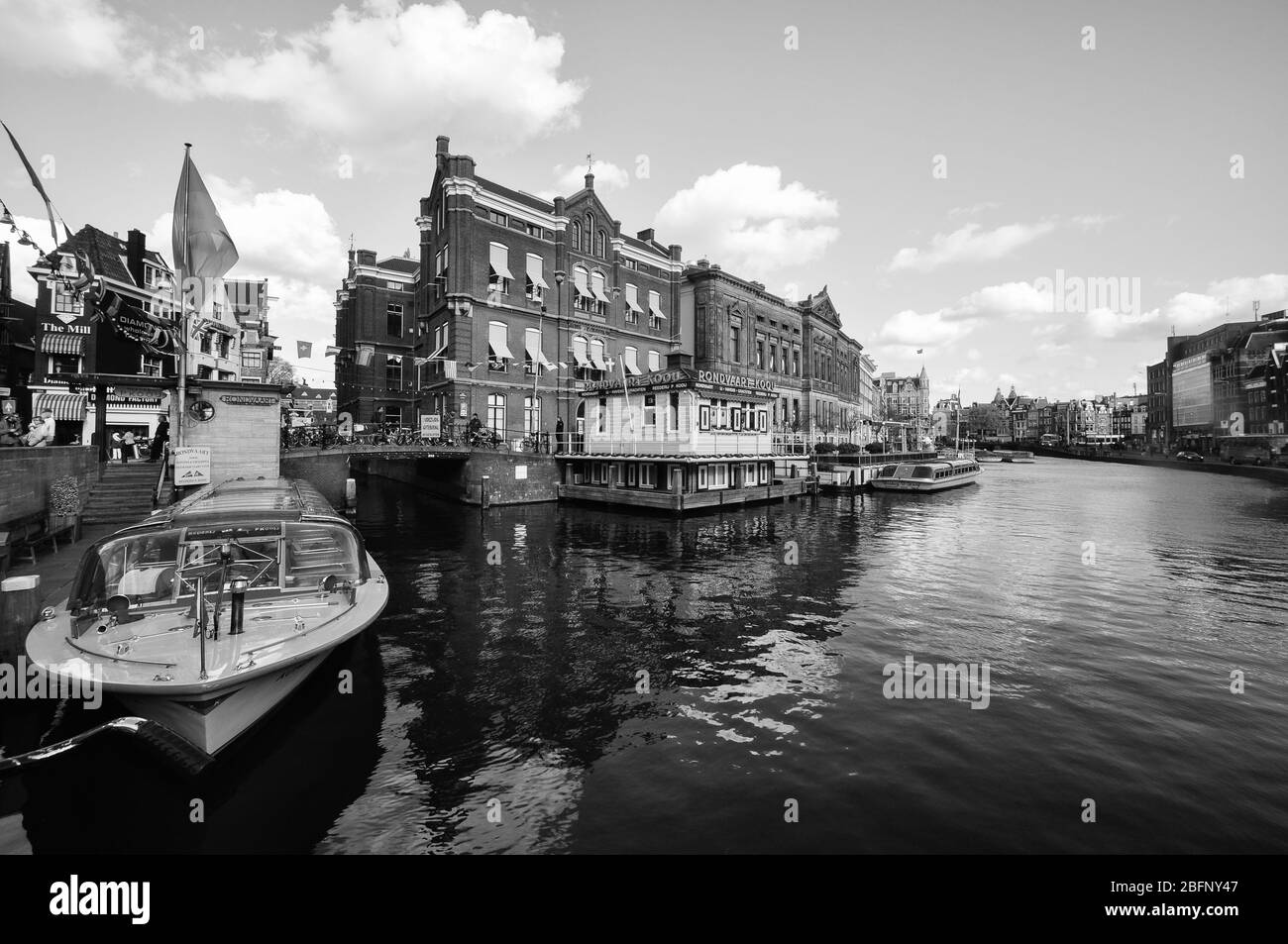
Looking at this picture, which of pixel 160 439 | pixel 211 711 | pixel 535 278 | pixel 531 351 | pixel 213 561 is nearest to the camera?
pixel 211 711

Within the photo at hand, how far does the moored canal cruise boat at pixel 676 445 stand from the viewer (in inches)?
1340

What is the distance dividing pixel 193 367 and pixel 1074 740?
47562 millimetres

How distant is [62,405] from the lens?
36406 mm

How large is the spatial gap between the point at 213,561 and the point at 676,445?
25548mm

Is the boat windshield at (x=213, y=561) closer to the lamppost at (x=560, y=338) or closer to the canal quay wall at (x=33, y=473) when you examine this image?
the canal quay wall at (x=33, y=473)

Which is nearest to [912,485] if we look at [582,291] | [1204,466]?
[582,291]

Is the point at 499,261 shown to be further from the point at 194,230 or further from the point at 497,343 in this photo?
the point at 194,230

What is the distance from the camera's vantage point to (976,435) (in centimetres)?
19150

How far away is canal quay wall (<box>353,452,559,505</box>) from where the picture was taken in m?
36.0

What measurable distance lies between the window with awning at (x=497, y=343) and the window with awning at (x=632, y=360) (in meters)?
12.2

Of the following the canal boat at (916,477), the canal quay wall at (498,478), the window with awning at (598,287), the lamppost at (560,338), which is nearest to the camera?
the canal quay wall at (498,478)

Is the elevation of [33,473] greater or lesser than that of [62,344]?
lesser

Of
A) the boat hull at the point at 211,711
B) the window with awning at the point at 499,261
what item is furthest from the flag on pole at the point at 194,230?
the window with awning at the point at 499,261

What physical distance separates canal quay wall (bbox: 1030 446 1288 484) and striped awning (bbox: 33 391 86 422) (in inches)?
4352
